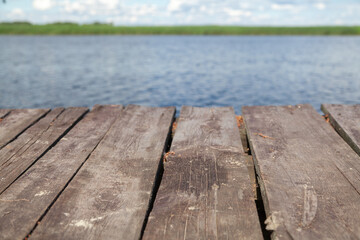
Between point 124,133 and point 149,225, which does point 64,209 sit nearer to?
point 149,225

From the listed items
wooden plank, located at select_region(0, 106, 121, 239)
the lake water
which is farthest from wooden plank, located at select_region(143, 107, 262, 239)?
the lake water

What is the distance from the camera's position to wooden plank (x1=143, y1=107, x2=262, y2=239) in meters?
1.44

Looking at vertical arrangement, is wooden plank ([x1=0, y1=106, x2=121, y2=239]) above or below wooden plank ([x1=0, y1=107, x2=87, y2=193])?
above

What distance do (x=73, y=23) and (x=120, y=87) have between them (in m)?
72.6

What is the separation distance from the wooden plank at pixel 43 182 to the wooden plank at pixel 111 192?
7 centimetres

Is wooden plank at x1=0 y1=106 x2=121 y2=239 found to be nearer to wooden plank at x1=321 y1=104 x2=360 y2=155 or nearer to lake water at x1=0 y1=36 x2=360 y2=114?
wooden plank at x1=321 y1=104 x2=360 y2=155

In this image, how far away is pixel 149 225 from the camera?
147 cm

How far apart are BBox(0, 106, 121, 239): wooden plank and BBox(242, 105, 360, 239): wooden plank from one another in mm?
1158

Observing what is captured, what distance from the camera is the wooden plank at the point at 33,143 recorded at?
2.06m

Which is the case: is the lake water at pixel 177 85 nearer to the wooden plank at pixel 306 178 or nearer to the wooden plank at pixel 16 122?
the wooden plank at pixel 16 122

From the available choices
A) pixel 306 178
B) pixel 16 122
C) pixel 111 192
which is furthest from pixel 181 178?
pixel 16 122

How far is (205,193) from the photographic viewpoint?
173cm

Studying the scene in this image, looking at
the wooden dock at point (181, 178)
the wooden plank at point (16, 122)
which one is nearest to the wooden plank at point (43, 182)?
the wooden dock at point (181, 178)

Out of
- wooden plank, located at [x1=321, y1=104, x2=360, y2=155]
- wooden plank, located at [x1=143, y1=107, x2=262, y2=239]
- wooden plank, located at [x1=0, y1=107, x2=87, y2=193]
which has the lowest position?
wooden plank, located at [x1=0, y1=107, x2=87, y2=193]
